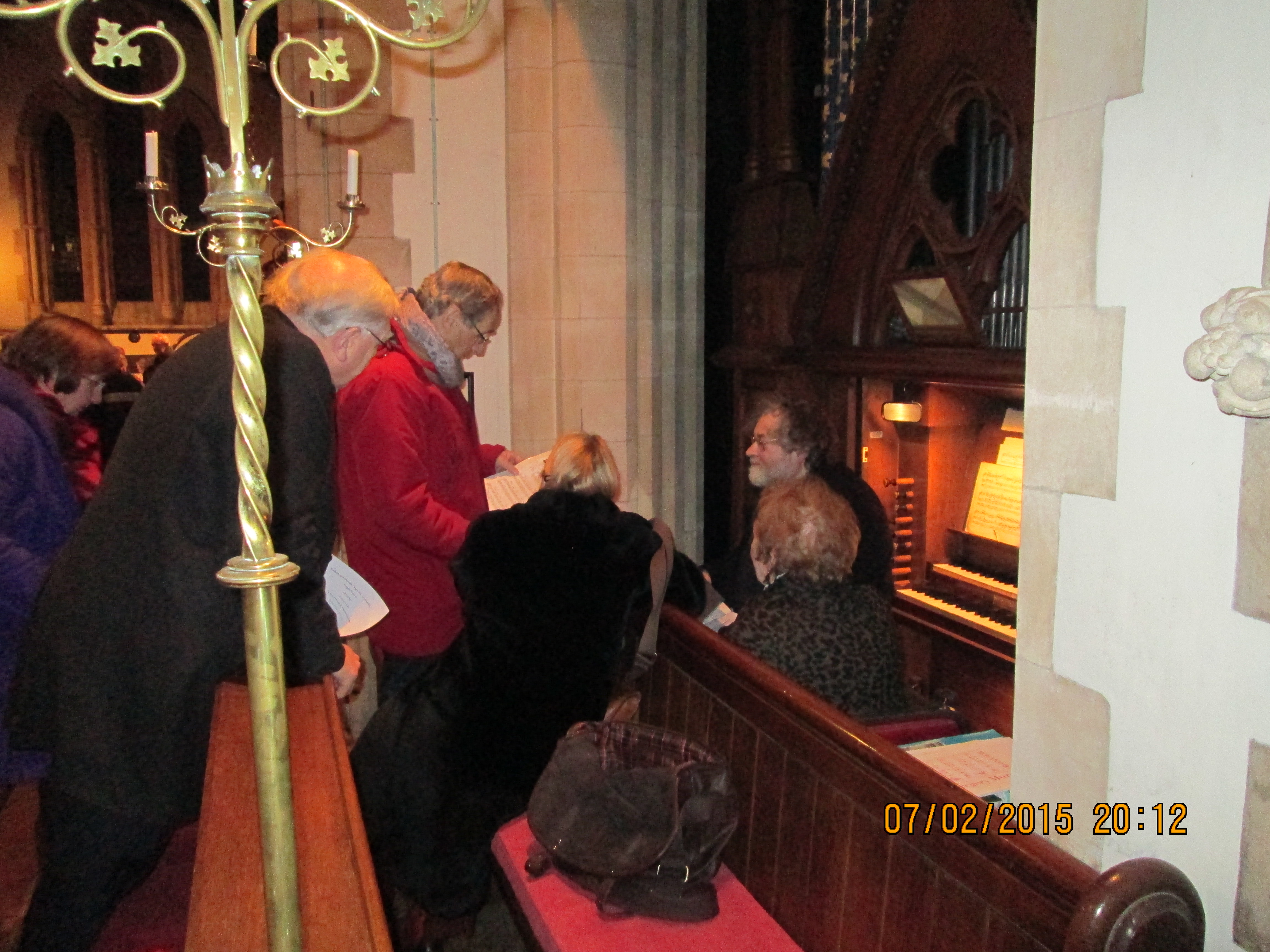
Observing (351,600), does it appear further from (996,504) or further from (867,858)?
(996,504)

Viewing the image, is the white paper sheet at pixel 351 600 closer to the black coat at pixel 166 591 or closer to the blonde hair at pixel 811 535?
the black coat at pixel 166 591

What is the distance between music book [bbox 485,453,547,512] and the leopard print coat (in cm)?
94

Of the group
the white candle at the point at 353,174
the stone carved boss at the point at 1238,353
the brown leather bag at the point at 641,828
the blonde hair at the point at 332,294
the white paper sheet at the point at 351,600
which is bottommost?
the brown leather bag at the point at 641,828

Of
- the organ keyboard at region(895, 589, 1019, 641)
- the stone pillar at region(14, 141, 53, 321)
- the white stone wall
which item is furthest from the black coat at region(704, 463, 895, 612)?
the stone pillar at region(14, 141, 53, 321)

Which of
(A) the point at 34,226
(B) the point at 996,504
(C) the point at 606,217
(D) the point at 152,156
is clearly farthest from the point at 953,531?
(A) the point at 34,226

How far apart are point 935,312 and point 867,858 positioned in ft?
6.98

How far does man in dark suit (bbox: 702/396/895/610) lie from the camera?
3.04 metres

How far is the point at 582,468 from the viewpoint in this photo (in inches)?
98.5

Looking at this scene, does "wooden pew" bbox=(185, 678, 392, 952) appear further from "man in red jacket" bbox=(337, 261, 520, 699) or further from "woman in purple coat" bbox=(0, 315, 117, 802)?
"man in red jacket" bbox=(337, 261, 520, 699)

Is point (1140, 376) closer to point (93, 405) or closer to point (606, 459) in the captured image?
point (606, 459)

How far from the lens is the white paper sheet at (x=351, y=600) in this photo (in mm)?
2004

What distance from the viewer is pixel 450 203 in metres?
4.20

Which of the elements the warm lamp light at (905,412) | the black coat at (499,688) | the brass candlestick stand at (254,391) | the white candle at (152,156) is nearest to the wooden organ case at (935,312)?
the warm lamp light at (905,412)

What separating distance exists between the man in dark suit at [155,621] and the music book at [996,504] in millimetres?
2462
